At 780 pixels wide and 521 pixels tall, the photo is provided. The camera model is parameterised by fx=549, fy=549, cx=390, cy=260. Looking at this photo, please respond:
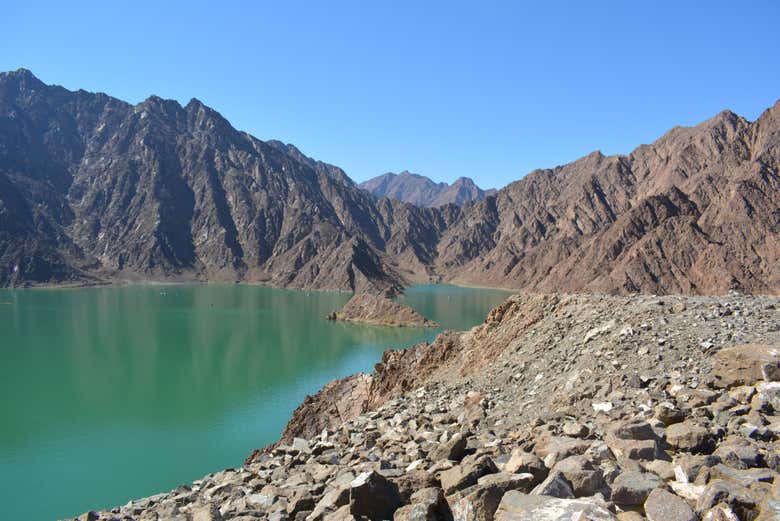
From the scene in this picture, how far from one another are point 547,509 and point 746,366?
660 cm

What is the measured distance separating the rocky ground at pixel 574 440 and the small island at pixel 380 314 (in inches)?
2462

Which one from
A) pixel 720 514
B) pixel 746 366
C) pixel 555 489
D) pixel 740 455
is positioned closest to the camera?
pixel 720 514

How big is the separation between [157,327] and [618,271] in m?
86.5

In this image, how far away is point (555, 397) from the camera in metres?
12.9

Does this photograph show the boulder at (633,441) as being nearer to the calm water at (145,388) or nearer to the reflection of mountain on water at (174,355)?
the calm water at (145,388)

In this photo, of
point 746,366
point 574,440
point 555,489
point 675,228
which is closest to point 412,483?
point 555,489

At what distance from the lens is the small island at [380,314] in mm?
82312

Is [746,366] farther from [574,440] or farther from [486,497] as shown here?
[486,497]

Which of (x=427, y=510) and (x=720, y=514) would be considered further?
(x=427, y=510)

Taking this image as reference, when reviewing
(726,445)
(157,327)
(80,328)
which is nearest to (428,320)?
(157,327)

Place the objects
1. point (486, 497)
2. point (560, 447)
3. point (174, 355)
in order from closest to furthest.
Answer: point (486, 497) < point (560, 447) < point (174, 355)

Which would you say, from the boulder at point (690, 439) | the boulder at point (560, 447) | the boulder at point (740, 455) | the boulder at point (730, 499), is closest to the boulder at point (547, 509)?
the boulder at point (730, 499)

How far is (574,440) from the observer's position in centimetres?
827

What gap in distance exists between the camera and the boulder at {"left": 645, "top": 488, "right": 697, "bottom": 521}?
5.69 metres
